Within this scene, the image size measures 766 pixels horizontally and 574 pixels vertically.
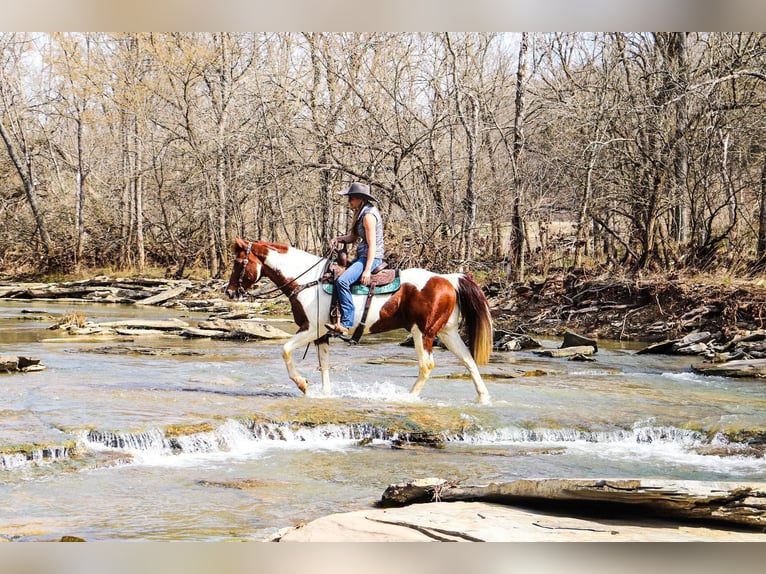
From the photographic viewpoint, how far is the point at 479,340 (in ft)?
23.7

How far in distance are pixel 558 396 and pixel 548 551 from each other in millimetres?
3025

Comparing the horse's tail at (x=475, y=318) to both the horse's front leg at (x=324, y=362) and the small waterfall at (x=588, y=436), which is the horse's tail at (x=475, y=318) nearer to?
the small waterfall at (x=588, y=436)

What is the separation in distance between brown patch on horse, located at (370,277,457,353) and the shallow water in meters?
0.57

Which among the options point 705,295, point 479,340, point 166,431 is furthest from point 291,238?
point 166,431

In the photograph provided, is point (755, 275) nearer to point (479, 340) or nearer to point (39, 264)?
point (479, 340)

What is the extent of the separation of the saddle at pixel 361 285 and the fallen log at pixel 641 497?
2556 millimetres

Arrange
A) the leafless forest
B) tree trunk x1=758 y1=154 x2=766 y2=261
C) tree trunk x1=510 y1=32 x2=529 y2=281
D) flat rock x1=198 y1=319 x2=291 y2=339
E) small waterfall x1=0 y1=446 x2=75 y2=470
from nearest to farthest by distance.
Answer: small waterfall x1=0 y1=446 x2=75 y2=470, flat rock x1=198 y1=319 x2=291 y2=339, tree trunk x1=758 y1=154 x2=766 y2=261, the leafless forest, tree trunk x1=510 y1=32 x2=529 y2=281

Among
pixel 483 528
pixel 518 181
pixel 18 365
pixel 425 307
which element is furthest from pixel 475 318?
pixel 518 181

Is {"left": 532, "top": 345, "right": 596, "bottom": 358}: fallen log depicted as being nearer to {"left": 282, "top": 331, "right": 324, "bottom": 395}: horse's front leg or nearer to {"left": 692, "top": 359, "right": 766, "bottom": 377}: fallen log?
{"left": 692, "top": 359, "right": 766, "bottom": 377}: fallen log

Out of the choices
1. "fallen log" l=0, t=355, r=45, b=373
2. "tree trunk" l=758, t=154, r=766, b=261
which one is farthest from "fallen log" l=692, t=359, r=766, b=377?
"fallen log" l=0, t=355, r=45, b=373

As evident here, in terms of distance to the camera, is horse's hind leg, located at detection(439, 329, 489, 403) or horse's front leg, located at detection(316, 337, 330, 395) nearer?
horse's hind leg, located at detection(439, 329, 489, 403)

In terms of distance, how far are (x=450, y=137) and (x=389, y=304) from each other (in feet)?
22.0

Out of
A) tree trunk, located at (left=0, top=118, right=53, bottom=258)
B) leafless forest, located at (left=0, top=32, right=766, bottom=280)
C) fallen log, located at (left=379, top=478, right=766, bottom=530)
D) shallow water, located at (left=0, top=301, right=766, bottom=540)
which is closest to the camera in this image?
fallen log, located at (left=379, top=478, right=766, bottom=530)

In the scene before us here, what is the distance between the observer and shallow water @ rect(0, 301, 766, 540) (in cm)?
480
